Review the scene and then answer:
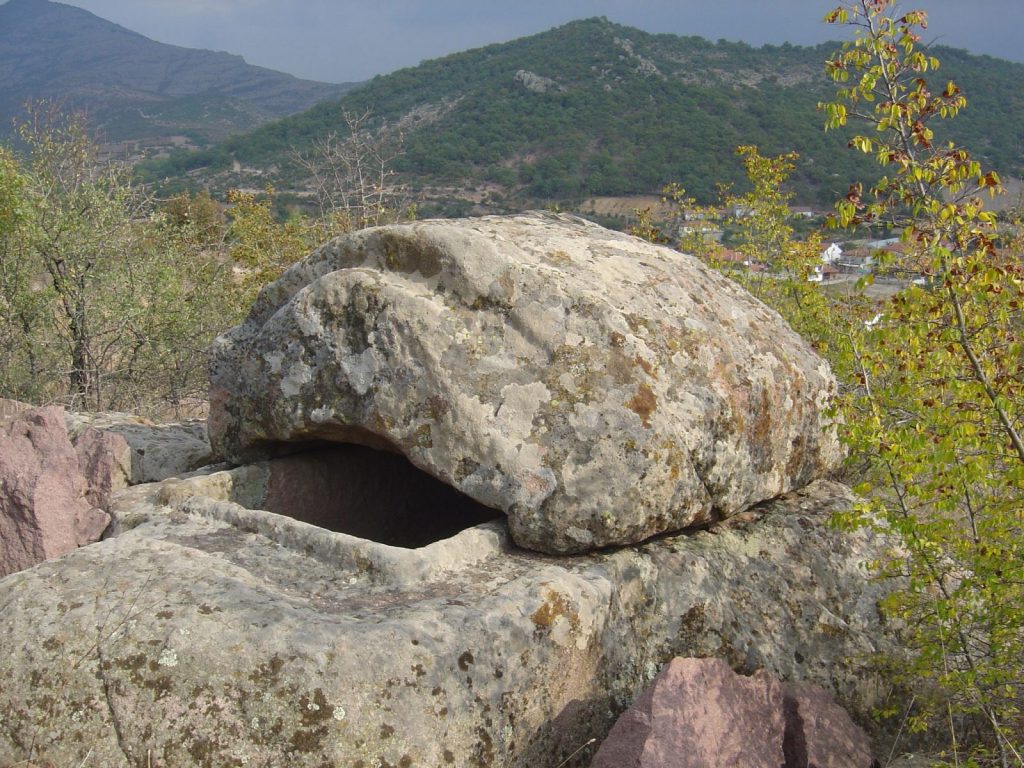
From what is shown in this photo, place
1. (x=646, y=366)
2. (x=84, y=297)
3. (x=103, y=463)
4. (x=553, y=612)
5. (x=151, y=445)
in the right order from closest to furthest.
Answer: (x=553, y=612), (x=646, y=366), (x=103, y=463), (x=151, y=445), (x=84, y=297)

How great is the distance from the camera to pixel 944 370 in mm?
4219

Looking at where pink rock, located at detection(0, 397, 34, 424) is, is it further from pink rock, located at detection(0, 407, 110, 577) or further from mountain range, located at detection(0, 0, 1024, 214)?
mountain range, located at detection(0, 0, 1024, 214)

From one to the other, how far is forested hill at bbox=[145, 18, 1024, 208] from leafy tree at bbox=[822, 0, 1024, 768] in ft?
127

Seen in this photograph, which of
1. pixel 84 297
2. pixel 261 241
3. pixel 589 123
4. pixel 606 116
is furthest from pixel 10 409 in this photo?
pixel 606 116

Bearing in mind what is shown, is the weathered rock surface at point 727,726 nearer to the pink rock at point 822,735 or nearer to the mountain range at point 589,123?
the pink rock at point 822,735

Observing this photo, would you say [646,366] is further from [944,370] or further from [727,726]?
[727,726]

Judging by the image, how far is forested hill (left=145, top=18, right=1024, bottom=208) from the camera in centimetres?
5447

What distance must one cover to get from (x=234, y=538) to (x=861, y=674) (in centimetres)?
348

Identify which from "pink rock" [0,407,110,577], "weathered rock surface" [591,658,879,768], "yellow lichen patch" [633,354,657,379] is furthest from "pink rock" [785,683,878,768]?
"pink rock" [0,407,110,577]

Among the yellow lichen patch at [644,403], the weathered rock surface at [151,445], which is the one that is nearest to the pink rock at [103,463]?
the weathered rock surface at [151,445]

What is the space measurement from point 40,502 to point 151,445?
4.33ft

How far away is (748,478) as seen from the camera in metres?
4.76

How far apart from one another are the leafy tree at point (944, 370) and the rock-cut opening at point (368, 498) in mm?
2370

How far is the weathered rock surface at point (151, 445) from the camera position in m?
5.54
